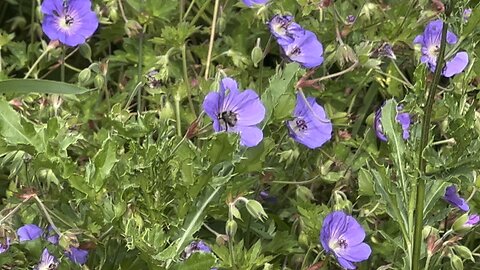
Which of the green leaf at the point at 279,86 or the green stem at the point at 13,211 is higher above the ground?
the green leaf at the point at 279,86

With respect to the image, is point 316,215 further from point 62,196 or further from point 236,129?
point 62,196

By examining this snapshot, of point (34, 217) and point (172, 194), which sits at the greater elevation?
point (172, 194)

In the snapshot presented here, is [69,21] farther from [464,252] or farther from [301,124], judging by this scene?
[464,252]

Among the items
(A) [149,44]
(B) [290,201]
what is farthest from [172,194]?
(A) [149,44]

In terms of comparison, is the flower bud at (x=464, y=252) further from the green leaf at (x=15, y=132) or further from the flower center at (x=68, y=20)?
the flower center at (x=68, y=20)

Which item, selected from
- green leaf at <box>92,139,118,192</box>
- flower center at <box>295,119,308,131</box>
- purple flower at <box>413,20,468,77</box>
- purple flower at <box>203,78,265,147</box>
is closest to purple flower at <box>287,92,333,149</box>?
flower center at <box>295,119,308,131</box>

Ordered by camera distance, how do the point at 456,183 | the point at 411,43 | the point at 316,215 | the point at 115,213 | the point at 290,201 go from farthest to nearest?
1. the point at 411,43
2. the point at 290,201
3. the point at 316,215
4. the point at 456,183
5. the point at 115,213

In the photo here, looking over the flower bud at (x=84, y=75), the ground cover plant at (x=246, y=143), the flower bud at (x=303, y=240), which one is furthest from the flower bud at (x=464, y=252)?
the flower bud at (x=84, y=75)
